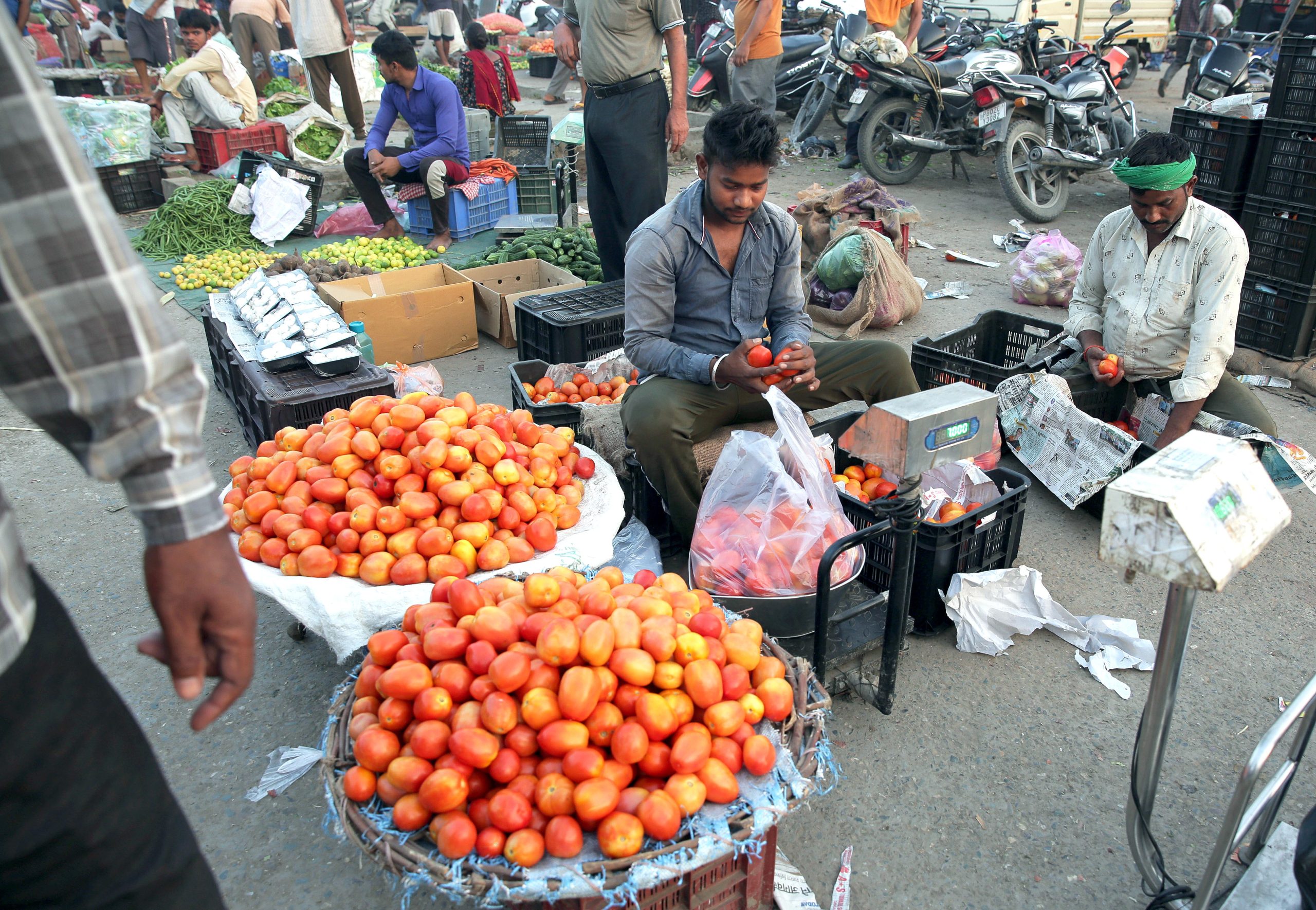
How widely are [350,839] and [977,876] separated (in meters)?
1.44

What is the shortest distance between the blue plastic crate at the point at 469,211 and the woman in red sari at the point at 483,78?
211 cm

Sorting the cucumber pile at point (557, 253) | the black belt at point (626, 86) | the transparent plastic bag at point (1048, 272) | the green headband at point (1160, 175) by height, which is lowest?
the transparent plastic bag at point (1048, 272)

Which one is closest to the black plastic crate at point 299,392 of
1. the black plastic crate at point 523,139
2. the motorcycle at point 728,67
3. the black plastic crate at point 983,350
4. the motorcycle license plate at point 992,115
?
the black plastic crate at point 983,350

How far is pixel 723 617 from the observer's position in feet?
7.27

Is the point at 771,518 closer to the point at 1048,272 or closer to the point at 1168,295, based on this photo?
the point at 1168,295

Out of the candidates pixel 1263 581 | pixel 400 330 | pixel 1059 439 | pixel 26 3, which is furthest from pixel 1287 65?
pixel 26 3

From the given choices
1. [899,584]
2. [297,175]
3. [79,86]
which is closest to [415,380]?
[899,584]

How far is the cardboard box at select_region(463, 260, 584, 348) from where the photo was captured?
5410mm

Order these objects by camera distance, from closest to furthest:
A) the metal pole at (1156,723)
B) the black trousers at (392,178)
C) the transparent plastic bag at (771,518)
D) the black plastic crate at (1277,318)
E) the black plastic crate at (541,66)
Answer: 1. the metal pole at (1156,723)
2. the transparent plastic bag at (771,518)
3. the black plastic crate at (1277,318)
4. the black trousers at (392,178)
5. the black plastic crate at (541,66)

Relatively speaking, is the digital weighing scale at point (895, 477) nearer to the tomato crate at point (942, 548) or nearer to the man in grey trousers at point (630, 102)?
the tomato crate at point (942, 548)

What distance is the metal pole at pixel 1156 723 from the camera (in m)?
1.49

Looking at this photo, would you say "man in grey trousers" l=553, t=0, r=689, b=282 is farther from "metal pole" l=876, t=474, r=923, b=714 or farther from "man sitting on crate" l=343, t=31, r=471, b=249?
"metal pole" l=876, t=474, r=923, b=714

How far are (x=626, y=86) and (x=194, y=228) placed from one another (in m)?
4.40

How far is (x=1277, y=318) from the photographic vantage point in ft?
15.6
